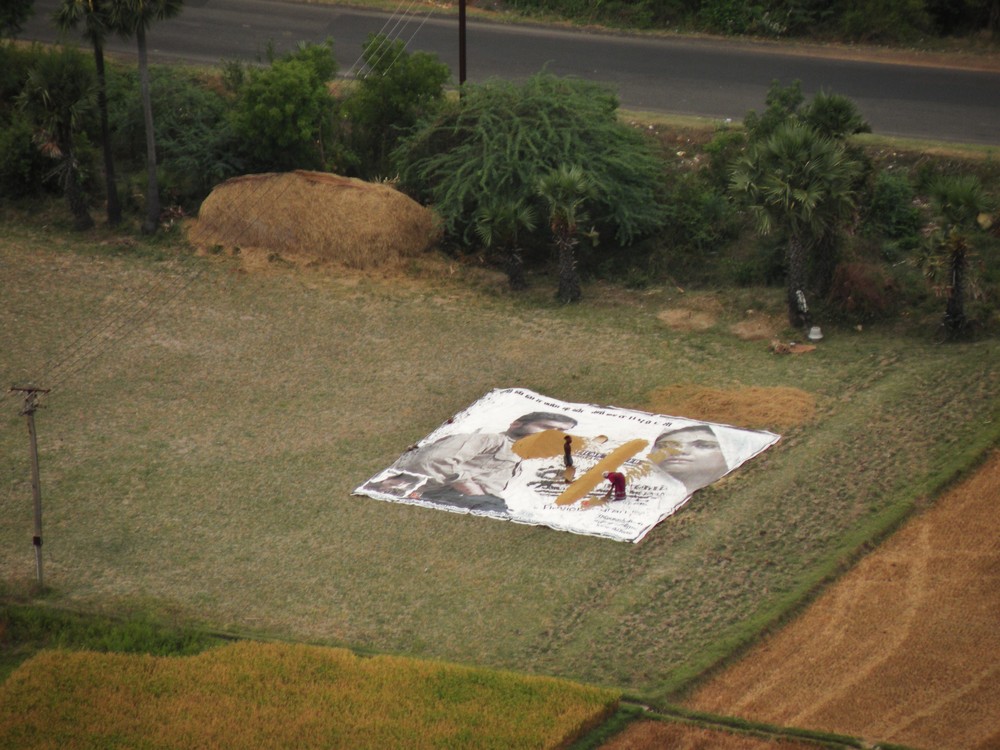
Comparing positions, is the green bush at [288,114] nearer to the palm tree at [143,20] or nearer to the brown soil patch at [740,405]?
the palm tree at [143,20]

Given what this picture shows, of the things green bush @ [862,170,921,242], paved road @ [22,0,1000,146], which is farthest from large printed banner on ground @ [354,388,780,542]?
paved road @ [22,0,1000,146]

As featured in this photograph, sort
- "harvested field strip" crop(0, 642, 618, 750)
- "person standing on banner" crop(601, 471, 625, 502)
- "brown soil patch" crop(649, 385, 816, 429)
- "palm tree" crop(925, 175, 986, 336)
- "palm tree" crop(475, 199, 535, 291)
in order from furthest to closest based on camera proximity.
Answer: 1. "palm tree" crop(475, 199, 535, 291)
2. "palm tree" crop(925, 175, 986, 336)
3. "brown soil patch" crop(649, 385, 816, 429)
4. "person standing on banner" crop(601, 471, 625, 502)
5. "harvested field strip" crop(0, 642, 618, 750)

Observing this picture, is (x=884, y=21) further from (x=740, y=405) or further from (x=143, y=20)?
(x=143, y=20)

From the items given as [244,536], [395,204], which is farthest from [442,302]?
[244,536]

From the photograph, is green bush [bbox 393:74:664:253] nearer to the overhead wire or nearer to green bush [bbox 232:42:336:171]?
green bush [bbox 232:42:336:171]

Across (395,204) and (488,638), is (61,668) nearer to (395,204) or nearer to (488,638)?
(488,638)

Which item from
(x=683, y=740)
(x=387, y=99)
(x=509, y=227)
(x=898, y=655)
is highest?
(x=387, y=99)

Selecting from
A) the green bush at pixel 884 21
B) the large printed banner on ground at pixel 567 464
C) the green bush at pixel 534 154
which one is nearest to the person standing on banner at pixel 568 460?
the large printed banner on ground at pixel 567 464

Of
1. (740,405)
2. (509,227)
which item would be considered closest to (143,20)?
(509,227)
